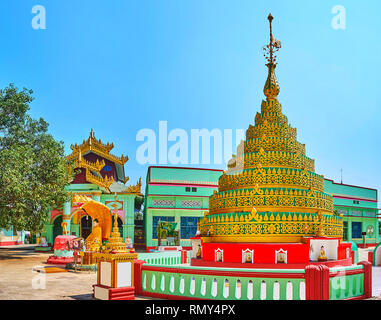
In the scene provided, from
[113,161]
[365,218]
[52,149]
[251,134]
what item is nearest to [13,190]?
[52,149]

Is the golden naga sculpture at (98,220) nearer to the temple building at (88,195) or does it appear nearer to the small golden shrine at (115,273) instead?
the small golden shrine at (115,273)

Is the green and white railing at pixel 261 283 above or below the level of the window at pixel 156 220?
above

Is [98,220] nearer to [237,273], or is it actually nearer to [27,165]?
[27,165]

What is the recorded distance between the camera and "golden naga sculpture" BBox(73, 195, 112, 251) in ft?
66.6

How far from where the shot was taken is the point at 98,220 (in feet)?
70.1

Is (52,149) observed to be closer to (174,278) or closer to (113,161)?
(113,161)

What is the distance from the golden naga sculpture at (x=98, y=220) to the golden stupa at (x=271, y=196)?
592 cm

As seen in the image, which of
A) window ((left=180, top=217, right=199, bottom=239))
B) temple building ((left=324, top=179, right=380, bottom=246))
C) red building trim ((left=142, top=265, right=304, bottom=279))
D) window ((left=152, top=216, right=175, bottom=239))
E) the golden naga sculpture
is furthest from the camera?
temple building ((left=324, top=179, right=380, bottom=246))

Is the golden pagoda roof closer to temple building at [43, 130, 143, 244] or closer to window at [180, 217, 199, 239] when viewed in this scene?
temple building at [43, 130, 143, 244]

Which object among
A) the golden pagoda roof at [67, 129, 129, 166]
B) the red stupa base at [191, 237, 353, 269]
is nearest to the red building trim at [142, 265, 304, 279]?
the red stupa base at [191, 237, 353, 269]

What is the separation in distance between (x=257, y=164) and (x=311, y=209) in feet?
8.94

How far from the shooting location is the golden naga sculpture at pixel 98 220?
20.3 meters

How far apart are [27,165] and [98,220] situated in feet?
28.0

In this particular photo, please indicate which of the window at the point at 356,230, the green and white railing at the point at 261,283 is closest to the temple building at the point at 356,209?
the window at the point at 356,230
